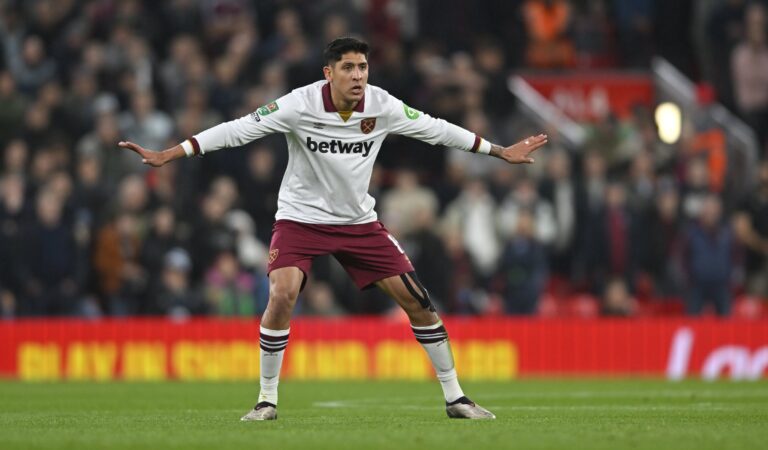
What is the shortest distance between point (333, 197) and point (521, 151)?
1.43 metres

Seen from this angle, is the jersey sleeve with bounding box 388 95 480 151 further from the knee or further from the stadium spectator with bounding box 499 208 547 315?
the stadium spectator with bounding box 499 208 547 315

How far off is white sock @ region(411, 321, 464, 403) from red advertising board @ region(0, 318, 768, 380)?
9.17 m

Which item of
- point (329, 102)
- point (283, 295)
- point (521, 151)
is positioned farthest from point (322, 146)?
point (521, 151)

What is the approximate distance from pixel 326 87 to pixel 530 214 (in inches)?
393

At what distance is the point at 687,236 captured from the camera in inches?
816

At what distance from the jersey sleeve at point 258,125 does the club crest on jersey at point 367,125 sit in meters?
0.47

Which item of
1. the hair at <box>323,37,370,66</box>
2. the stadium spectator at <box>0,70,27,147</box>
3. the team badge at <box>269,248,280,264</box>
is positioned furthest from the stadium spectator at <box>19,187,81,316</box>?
the hair at <box>323,37,370,66</box>

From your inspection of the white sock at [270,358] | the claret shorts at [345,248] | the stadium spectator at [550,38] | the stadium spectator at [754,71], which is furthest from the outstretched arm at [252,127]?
the stadium spectator at [550,38]

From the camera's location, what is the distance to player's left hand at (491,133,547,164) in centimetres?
1130

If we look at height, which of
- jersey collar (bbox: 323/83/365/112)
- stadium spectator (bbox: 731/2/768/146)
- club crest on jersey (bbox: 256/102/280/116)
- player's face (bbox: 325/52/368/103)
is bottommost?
club crest on jersey (bbox: 256/102/280/116)

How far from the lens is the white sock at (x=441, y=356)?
36.9 feet

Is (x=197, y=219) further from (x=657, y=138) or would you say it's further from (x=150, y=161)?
(x=150, y=161)

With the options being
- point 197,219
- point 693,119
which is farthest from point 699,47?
point 197,219

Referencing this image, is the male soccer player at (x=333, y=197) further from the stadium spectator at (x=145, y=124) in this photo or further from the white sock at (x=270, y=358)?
the stadium spectator at (x=145, y=124)
